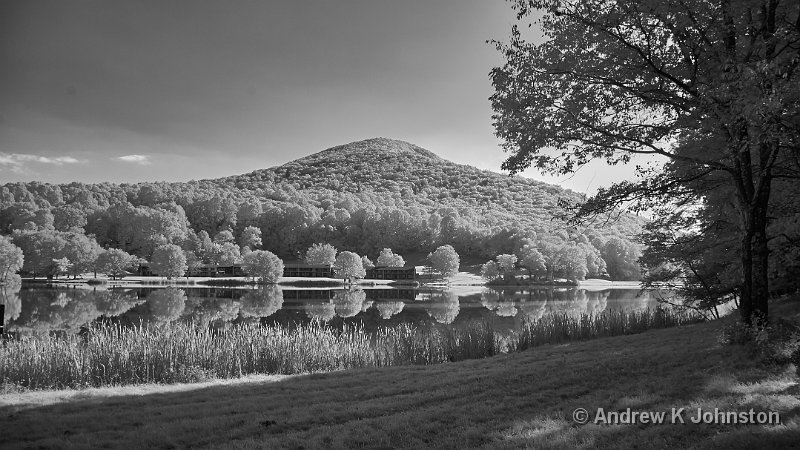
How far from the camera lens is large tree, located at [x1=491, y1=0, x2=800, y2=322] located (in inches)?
309

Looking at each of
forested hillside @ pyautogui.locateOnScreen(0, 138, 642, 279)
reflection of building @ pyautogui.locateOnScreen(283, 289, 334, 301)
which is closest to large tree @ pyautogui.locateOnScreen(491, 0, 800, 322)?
reflection of building @ pyautogui.locateOnScreen(283, 289, 334, 301)

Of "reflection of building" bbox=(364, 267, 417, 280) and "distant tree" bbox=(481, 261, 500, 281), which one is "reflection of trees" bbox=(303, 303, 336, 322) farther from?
"reflection of building" bbox=(364, 267, 417, 280)

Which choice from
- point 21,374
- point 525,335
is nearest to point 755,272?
point 525,335

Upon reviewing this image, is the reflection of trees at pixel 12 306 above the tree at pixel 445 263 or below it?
below

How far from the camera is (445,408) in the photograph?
6.55 metres

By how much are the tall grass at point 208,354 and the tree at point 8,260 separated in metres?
53.2

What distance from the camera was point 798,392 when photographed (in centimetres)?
572

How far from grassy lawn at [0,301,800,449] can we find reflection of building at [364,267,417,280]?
245 ft

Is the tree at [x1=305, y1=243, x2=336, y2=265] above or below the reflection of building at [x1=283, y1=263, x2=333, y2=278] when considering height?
above

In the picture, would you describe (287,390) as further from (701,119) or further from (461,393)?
(701,119)

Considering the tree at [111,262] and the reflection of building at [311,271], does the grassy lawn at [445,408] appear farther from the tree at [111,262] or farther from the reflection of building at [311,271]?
the reflection of building at [311,271]

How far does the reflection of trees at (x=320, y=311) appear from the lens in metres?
31.7

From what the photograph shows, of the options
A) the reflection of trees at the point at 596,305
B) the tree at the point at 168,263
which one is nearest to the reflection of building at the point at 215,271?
the tree at the point at 168,263

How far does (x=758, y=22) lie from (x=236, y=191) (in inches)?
6255
